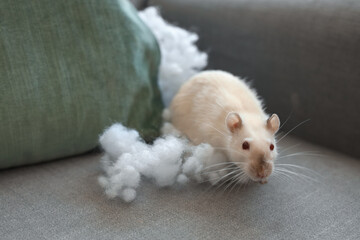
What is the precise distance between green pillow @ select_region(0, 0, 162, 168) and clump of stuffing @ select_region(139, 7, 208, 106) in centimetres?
13

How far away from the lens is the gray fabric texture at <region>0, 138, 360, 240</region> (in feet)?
2.31

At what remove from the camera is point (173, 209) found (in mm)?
768

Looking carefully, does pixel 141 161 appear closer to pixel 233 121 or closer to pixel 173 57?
pixel 233 121

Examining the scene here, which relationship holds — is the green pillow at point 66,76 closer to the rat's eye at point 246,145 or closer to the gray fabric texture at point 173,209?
the gray fabric texture at point 173,209

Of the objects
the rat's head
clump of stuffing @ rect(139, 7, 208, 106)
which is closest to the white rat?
the rat's head

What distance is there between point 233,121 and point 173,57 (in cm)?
40

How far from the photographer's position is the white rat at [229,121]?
815 mm

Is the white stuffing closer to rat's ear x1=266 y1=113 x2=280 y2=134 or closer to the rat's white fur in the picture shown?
the rat's white fur

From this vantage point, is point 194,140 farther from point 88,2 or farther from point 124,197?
point 88,2

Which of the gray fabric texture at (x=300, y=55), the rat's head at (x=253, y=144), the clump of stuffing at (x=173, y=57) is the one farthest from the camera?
the clump of stuffing at (x=173, y=57)

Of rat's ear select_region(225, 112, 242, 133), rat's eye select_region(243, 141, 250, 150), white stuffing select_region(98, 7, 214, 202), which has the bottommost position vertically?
white stuffing select_region(98, 7, 214, 202)

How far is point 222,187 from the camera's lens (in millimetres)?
865

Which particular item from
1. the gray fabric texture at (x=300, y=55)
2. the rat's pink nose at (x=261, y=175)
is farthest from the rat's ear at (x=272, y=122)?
the gray fabric texture at (x=300, y=55)

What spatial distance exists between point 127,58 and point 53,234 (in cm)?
47
